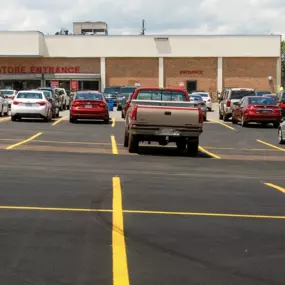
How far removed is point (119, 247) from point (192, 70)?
218 ft

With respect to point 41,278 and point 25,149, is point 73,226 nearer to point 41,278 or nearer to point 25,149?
point 41,278

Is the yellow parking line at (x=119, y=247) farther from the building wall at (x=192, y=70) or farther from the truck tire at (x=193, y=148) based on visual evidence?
the building wall at (x=192, y=70)

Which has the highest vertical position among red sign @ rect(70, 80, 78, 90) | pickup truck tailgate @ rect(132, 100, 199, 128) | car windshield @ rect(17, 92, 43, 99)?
red sign @ rect(70, 80, 78, 90)

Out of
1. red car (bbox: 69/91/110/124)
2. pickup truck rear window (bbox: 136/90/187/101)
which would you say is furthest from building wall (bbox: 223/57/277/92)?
pickup truck rear window (bbox: 136/90/187/101)

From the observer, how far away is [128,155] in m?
16.5

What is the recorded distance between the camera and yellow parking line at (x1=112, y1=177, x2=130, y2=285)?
17.4 ft

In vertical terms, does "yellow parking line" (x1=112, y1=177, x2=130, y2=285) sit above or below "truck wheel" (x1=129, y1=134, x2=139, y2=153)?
below

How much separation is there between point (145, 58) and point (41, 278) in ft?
221

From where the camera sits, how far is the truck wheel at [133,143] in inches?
660

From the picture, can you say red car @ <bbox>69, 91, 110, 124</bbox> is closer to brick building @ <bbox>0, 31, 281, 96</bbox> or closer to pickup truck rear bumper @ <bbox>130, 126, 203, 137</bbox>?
pickup truck rear bumper @ <bbox>130, 126, 203, 137</bbox>

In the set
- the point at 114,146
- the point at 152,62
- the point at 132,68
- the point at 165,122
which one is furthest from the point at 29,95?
the point at 152,62

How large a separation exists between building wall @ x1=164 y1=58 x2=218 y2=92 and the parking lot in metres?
56.5

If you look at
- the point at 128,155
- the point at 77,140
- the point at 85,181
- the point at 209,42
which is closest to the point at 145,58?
the point at 209,42

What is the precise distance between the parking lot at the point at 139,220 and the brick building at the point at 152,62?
185 ft
